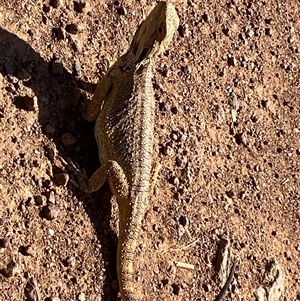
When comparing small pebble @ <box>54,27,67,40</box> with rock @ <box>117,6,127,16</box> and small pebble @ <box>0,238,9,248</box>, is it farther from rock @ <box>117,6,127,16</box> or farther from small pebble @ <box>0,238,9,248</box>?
small pebble @ <box>0,238,9,248</box>

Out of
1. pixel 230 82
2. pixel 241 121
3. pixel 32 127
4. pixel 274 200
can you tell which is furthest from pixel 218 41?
pixel 32 127

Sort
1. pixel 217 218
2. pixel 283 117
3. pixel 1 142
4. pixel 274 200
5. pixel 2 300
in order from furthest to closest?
1. pixel 283 117
2. pixel 274 200
3. pixel 217 218
4. pixel 1 142
5. pixel 2 300

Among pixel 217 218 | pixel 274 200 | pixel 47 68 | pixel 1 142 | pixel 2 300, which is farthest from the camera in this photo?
pixel 274 200

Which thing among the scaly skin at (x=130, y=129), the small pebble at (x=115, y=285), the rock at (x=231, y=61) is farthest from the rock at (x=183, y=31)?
the small pebble at (x=115, y=285)

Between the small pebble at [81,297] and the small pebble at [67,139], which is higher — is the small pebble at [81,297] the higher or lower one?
the lower one

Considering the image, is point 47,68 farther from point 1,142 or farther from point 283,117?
point 283,117

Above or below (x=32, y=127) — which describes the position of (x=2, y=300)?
below

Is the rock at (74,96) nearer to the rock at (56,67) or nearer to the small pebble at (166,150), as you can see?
the rock at (56,67)
